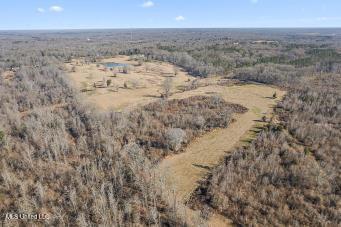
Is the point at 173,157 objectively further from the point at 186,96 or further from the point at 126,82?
the point at 126,82

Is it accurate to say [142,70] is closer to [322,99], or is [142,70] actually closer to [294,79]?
[294,79]

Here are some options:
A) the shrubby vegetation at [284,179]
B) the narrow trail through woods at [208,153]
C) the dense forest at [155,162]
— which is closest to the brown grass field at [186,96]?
the narrow trail through woods at [208,153]

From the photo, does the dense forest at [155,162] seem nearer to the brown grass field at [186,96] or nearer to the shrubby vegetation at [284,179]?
the shrubby vegetation at [284,179]

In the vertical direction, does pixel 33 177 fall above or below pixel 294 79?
below

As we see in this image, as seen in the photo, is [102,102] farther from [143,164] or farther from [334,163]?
[334,163]

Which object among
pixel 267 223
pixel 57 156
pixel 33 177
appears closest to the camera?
pixel 267 223

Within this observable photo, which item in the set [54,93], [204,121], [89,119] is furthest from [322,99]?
[54,93]

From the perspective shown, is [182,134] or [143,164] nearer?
[143,164]

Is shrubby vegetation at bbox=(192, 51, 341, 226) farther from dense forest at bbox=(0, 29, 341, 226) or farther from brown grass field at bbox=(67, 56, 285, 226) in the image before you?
brown grass field at bbox=(67, 56, 285, 226)

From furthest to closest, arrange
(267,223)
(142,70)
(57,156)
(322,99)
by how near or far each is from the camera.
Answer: (142,70)
(322,99)
(57,156)
(267,223)
